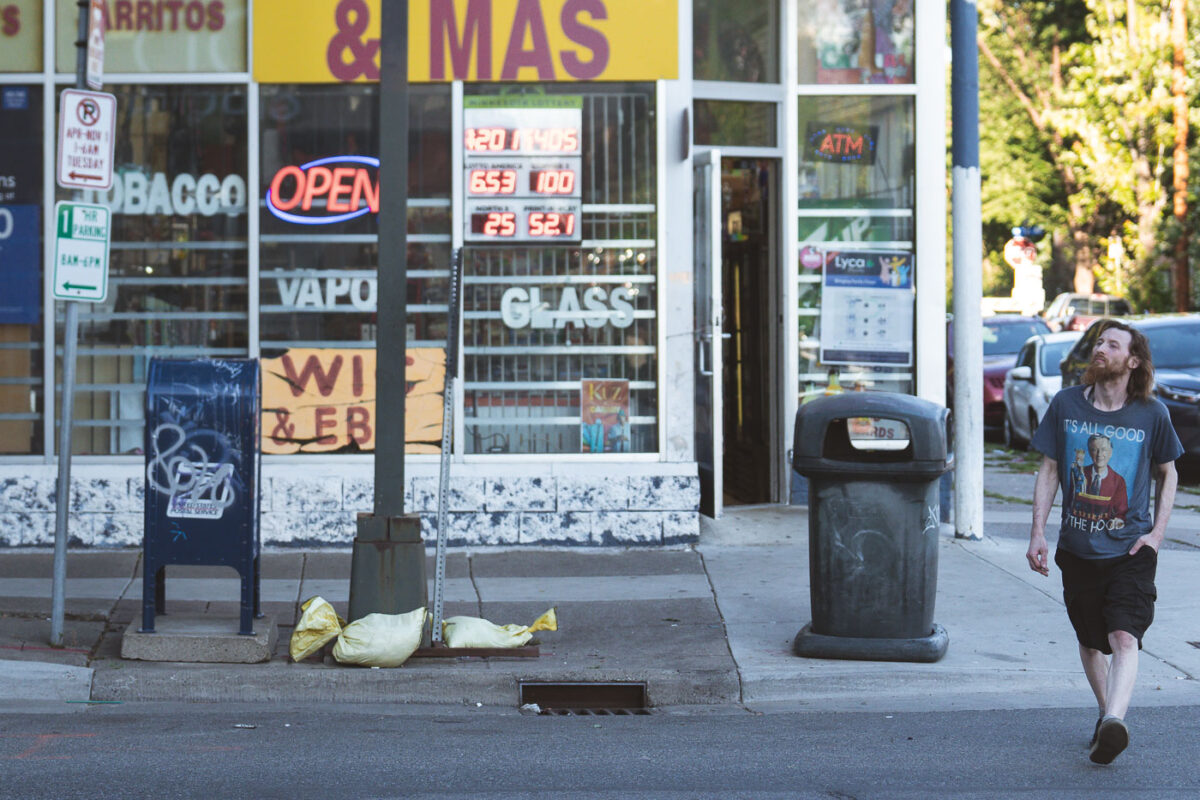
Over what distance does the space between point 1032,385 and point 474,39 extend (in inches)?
410

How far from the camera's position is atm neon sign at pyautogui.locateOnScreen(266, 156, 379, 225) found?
9.78 m

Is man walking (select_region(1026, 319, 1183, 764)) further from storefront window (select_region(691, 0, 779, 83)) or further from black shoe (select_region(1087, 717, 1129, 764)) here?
storefront window (select_region(691, 0, 779, 83))

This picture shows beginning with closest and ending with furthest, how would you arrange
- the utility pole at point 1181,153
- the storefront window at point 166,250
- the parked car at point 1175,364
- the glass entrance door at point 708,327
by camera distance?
the storefront window at point 166,250 → the glass entrance door at point 708,327 → the parked car at point 1175,364 → the utility pole at point 1181,153

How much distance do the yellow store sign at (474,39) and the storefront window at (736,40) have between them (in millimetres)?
1211

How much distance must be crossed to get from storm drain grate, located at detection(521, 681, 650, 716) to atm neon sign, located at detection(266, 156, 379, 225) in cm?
423

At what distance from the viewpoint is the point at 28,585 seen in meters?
8.56

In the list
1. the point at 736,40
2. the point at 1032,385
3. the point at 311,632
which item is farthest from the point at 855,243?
the point at 1032,385

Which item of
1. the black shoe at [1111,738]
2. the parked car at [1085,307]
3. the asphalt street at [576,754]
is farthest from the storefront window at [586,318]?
the parked car at [1085,307]

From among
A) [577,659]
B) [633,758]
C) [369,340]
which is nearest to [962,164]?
[369,340]

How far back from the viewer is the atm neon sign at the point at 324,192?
9.78 m

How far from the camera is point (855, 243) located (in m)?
10.8

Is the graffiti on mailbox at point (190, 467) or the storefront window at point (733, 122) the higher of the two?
the storefront window at point (733, 122)

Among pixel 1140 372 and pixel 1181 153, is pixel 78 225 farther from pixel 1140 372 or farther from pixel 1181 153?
pixel 1181 153

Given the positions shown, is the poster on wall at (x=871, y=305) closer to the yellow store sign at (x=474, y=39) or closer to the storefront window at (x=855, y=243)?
the storefront window at (x=855, y=243)
